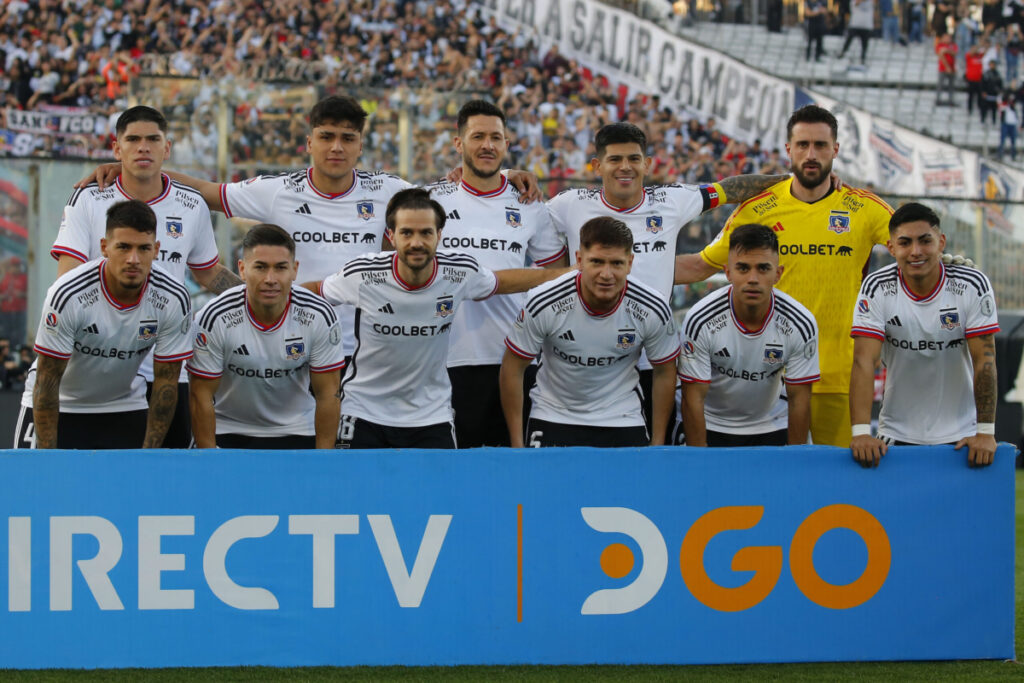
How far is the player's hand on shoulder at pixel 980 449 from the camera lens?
463 centimetres

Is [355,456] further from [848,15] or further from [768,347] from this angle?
[848,15]

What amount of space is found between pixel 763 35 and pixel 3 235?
64.8ft

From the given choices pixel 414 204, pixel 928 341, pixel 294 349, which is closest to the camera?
pixel 414 204

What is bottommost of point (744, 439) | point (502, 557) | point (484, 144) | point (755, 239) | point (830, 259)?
point (502, 557)

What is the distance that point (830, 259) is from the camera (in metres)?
6.09

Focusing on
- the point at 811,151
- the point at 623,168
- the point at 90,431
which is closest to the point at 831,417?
the point at 811,151

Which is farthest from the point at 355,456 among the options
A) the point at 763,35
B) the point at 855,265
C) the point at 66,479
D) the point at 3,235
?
the point at 763,35

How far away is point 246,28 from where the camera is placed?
20.6 meters

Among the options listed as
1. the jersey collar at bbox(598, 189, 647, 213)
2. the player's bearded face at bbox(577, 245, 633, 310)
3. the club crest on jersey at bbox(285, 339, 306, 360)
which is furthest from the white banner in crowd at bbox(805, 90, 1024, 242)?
the club crest on jersey at bbox(285, 339, 306, 360)

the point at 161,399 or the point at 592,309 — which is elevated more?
the point at 592,309

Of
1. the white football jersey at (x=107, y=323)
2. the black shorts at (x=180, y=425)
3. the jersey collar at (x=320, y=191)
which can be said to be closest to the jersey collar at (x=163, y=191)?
the white football jersey at (x=107, y=323)

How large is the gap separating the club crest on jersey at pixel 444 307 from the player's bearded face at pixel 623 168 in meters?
1.09

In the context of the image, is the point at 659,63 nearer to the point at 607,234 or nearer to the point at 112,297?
the point at 607,234

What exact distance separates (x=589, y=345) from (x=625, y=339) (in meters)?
0.17
